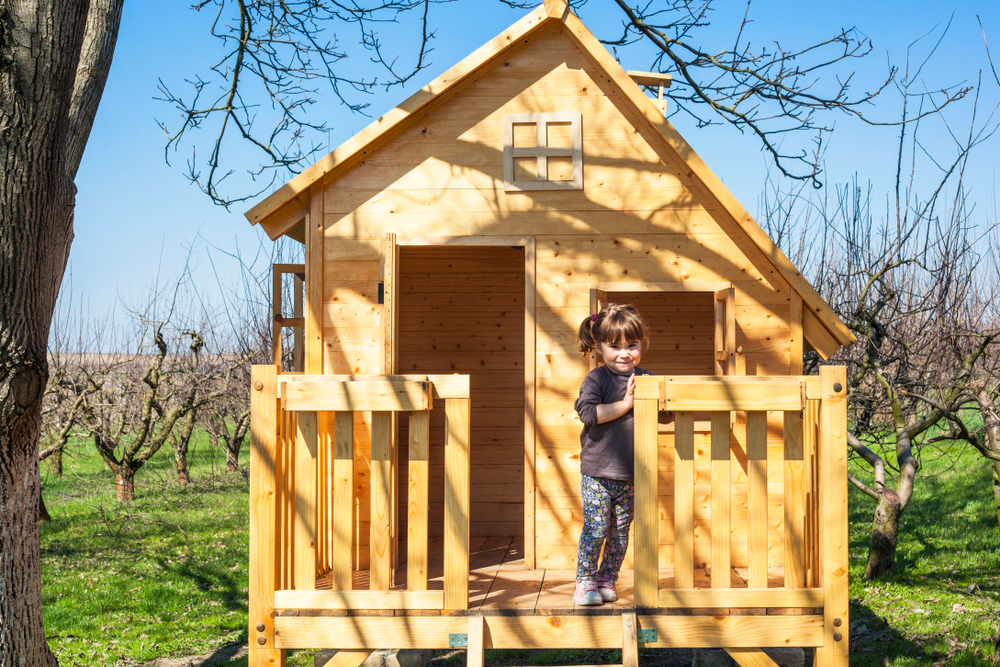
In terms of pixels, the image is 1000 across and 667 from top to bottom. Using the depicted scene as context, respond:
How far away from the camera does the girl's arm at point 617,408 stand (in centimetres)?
414

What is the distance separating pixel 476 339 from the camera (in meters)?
8.15

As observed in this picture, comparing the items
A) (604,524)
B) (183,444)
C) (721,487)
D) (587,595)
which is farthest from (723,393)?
(183,444)

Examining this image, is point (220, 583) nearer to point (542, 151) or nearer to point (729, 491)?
point (542, 151)

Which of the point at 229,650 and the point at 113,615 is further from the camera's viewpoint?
the point at 113,615

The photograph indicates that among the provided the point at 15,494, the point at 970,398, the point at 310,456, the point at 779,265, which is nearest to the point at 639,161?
the point at 779,265

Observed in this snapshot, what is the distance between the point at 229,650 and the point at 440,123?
518 centimetres

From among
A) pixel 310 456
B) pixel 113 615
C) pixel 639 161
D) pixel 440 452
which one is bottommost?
pixel 113 615

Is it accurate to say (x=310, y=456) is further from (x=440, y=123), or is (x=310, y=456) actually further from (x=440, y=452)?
(x=440, y=452)

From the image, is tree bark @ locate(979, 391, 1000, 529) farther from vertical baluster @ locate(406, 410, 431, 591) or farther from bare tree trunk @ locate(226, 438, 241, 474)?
bare tree trunk @ locate(226, 438, 241, 474)

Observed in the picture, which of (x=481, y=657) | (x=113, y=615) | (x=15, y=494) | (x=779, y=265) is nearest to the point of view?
(x=481, y=657)

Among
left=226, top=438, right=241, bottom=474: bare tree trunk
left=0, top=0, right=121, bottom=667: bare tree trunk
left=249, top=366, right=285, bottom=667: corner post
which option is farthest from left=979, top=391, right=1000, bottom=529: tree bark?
left=226, top=438, right=241, bottom=474: bare tree trunk

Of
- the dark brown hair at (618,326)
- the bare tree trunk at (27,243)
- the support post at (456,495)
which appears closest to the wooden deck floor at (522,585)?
the support post at (456,495)

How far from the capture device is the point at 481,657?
3.85 metres

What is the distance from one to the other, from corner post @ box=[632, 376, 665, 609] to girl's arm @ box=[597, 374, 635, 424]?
0.21 meters
